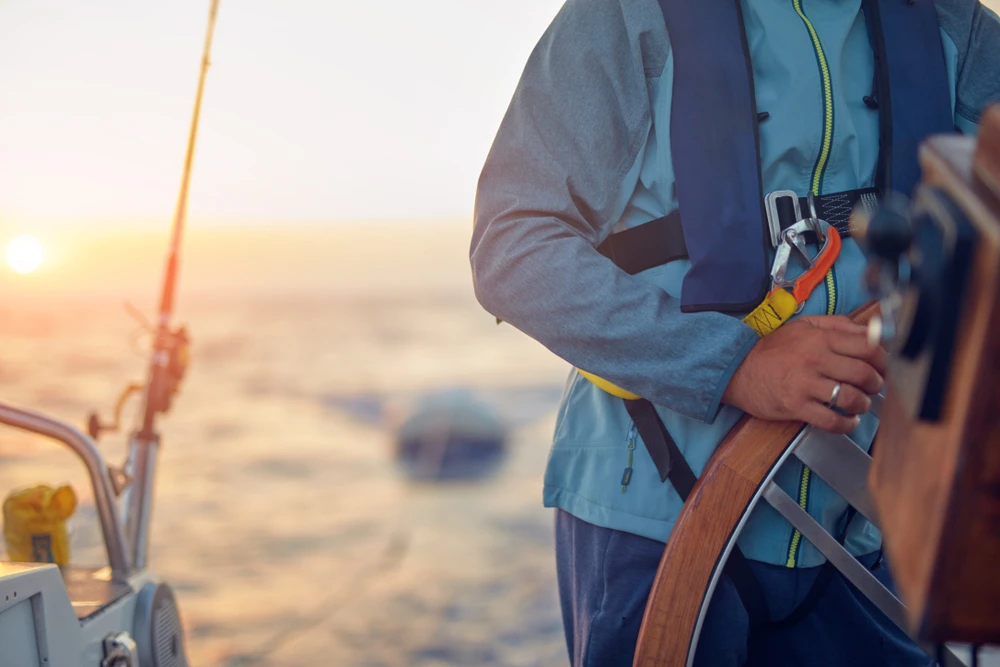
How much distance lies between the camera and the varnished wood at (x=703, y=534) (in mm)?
1095

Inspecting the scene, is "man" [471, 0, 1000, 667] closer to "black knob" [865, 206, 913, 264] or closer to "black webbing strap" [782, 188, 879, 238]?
"black webbing strap" [782, 188, 879, 238]

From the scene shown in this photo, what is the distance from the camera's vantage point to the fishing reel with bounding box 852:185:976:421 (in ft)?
1.60

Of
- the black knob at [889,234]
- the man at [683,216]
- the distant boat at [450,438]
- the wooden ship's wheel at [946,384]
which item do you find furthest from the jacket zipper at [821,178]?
the distant boat at [450,438]

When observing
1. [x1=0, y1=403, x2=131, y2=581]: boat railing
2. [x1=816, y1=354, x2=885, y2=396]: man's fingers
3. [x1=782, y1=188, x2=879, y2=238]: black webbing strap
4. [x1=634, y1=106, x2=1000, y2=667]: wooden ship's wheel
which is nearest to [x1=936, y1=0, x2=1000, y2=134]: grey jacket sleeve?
[x1=782, y1=188, x2=879, y2=238]: black webbing strap

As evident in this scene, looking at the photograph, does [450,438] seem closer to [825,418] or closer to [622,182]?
[622,182]

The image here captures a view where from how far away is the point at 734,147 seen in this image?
1.14 meters

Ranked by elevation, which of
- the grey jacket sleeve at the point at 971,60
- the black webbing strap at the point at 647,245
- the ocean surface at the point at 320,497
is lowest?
the ocean surface at the point at 320,497

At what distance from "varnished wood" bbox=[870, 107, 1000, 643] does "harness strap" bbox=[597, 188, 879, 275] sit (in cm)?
61

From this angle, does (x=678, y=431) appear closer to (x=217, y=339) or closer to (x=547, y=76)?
(x=547, y=76)

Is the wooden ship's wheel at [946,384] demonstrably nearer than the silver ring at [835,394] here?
Yes

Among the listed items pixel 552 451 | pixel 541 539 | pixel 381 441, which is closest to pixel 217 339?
pixel 381 441

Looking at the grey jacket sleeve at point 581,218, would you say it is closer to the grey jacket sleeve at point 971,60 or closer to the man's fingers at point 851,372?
the man's fingers at point 851,372

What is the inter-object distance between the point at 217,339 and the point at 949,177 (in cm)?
1024

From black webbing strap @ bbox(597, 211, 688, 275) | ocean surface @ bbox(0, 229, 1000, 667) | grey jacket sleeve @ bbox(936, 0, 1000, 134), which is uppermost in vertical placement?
grey jacket sleeve @ bbox(936, 0, 1000, 134)
